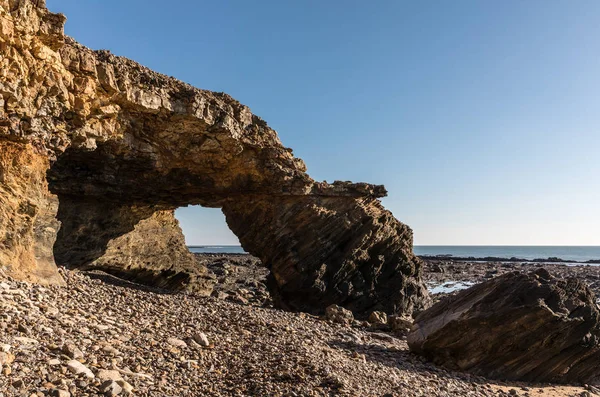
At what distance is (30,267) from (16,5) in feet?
24.1

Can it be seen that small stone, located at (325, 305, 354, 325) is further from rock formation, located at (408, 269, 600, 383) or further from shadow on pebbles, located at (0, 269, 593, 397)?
rock formation, located at (408, 269, 600, 383)

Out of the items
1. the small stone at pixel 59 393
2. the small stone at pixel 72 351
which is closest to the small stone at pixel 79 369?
the small stone at pixel 72 351

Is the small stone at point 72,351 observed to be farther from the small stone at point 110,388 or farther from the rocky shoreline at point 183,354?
A: the small stone at point 110,388

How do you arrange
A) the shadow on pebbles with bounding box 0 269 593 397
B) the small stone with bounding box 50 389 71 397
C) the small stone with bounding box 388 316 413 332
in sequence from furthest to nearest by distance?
the small stone with bounding box 388 316 413 332, the shadow on pebbles with bounding box 0 269 593 397, the small stone with bounding box 50 389 71 397

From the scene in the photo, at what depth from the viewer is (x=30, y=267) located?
11.7 m

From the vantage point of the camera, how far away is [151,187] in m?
21.4

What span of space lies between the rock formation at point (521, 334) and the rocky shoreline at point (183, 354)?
535 mm

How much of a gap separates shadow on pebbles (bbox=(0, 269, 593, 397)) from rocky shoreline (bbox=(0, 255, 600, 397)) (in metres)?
0.03

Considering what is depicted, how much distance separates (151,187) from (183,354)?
13.6 metres

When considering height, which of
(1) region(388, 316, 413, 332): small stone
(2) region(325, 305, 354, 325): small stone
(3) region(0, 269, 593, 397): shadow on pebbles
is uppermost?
(3) region(0, 269, 593, 397): shadow on pebbles

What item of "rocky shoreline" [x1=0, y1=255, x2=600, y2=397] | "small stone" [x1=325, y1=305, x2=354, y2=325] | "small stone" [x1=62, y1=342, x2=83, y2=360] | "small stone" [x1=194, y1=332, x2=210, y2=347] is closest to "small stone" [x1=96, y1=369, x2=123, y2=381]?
"rocky shoreline" [x1=0, y1=255, x2=600, y2=397]

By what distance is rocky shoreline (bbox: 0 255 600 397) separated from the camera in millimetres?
7320

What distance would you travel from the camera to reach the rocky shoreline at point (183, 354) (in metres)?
7.32

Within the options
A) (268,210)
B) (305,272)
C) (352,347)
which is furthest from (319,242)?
(352,347)
